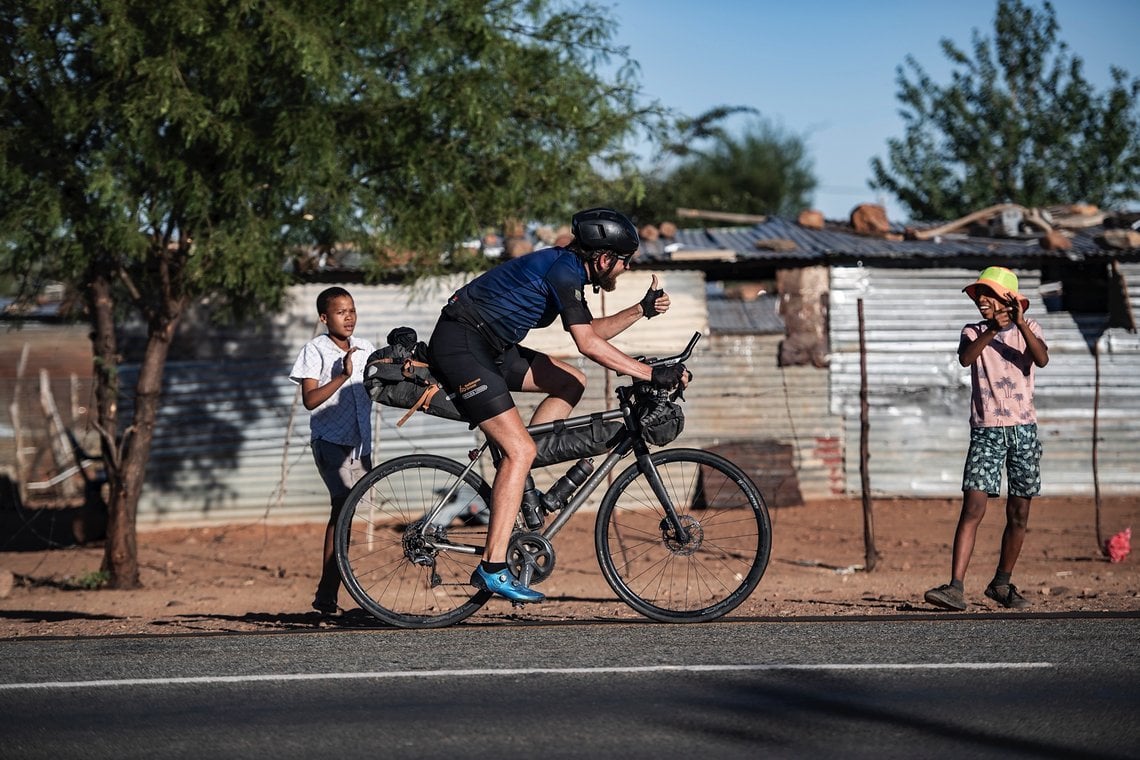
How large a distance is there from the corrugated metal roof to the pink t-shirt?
10026mm

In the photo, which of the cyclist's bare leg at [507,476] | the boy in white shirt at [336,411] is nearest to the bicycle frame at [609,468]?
the cyclist's bare leg at [507,476]

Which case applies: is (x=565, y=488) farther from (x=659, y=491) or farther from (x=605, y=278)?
(x=605, y=278)

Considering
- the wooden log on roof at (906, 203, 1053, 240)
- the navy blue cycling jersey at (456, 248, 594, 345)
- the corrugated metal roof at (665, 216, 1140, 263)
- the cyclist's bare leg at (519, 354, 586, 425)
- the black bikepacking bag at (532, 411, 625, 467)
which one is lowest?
the black bikepacking bag at (532, 411, 625, 467)

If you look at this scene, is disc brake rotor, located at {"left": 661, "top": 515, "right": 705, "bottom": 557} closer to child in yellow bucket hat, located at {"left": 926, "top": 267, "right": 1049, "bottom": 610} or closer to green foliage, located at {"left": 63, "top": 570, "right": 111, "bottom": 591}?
child in yellow bucket hat, located at {"left": 926, "top": 267, "right": 1049, "bottom": 610}

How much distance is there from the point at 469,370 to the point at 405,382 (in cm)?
39

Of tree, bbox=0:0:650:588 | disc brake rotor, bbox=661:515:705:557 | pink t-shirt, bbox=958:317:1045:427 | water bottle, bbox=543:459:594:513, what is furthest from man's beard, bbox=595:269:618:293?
tree, bbox=0:0:650:588

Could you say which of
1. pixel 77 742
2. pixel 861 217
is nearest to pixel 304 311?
pixel 861 217

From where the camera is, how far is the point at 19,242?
10898 mm

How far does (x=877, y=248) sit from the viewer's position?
18.3 meters

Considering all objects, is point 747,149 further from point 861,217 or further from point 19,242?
point 19,242

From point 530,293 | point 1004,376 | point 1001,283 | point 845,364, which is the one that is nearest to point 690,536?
point 530,293

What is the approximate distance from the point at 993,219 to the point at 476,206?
423 inches

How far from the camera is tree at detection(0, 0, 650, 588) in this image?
10492 mm

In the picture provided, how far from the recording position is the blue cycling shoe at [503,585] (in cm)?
657
